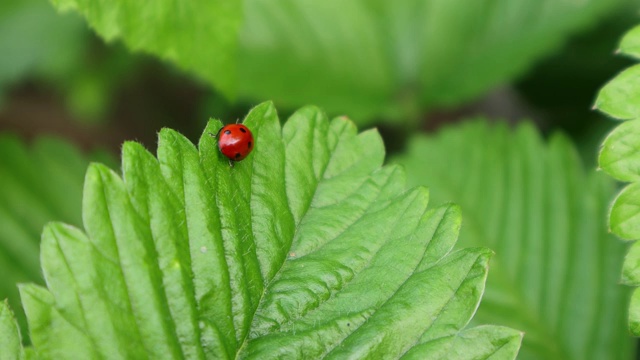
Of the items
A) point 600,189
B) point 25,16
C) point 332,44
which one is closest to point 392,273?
point 600,189

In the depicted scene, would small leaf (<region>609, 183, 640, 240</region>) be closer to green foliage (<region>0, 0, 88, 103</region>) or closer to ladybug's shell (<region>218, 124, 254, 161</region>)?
ladybug's shell (<region>218, 124, 254, 161</region>)

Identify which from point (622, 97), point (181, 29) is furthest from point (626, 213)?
point (181, 29)

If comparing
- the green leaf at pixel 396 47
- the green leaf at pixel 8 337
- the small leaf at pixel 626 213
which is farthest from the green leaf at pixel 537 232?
the green leaf at pixel 8 337

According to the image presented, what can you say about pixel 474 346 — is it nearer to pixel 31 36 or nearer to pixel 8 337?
pixel 8 337

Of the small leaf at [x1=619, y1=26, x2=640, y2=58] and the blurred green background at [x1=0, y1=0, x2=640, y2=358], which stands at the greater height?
the blurred green background at [x1=0, y1=0, x2=640, y2=358]

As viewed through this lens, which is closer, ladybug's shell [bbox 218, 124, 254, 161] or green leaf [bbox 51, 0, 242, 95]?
ladybug's shell [bbox 218, 124, 254, 161]

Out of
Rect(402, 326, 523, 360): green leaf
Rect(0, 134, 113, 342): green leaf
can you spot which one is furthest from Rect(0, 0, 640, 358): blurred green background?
Rect(402, 326, 523, 360): green leaf

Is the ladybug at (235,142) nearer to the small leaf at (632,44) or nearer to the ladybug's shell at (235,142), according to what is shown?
the ladybug's shell at (235,142)
